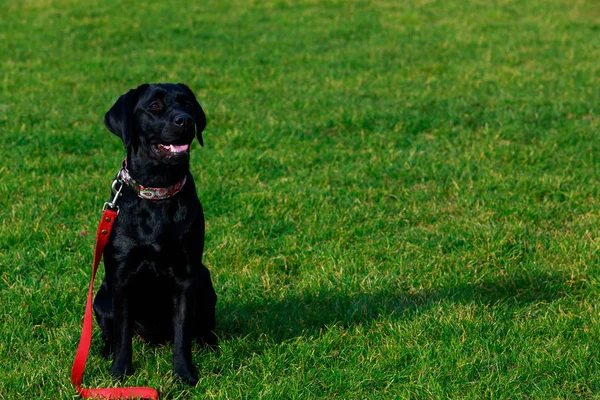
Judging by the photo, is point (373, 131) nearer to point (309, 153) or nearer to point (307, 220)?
point (309, 153)

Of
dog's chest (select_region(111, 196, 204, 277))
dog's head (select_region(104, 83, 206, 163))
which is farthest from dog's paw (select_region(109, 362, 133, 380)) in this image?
dog's head (select_region(104, 83, 206, 163))

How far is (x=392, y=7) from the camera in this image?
18.1 meters

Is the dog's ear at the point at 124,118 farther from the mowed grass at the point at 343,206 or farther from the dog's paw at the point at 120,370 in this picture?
the mowed grass at the point at 343,206

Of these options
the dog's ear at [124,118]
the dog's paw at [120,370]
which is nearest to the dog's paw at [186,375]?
the dog's paw at [120,370]

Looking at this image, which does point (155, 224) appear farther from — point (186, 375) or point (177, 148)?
point (186, 375)

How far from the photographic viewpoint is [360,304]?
5539mm

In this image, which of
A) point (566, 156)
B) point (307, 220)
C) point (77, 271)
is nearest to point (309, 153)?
point (307, 220)

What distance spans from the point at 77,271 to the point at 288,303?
164 centimetres

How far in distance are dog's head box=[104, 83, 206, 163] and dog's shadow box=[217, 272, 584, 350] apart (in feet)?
4.47

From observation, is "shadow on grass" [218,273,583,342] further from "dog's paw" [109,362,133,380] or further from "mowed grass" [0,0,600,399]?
"dog's paw" [109,362,133,380]

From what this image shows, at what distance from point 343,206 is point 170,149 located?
128 inches

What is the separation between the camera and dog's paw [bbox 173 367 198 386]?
454 cm

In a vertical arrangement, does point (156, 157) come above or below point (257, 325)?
above

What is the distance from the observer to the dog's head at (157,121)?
4.39m
